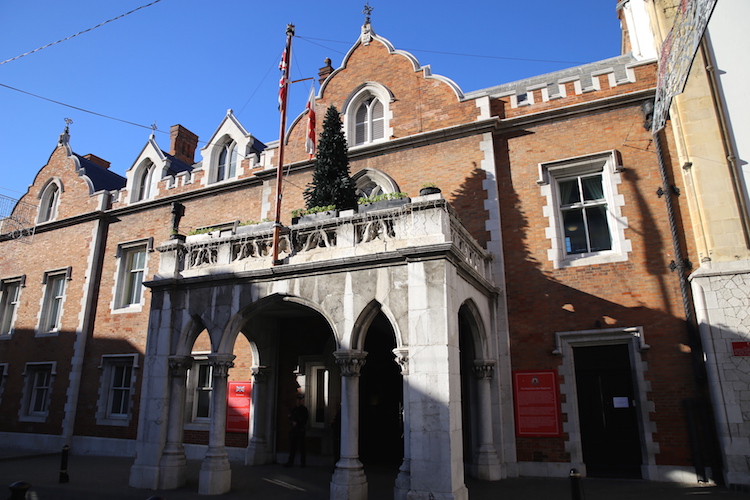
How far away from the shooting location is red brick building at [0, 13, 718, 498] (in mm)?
8703

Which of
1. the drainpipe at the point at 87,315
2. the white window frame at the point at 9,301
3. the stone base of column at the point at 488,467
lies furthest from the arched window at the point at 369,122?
the white window frame at the point at 9,301

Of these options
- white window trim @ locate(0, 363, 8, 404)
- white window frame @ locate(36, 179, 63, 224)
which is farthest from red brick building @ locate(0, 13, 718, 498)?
white window frame @ locate(36, 179, 63, 224)

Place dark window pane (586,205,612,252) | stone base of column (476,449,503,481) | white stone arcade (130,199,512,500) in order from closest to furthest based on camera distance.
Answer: white stone arcade (130,199,512,500), stone base of column (476,449,503,481), dark window pane (586,205,612,252)

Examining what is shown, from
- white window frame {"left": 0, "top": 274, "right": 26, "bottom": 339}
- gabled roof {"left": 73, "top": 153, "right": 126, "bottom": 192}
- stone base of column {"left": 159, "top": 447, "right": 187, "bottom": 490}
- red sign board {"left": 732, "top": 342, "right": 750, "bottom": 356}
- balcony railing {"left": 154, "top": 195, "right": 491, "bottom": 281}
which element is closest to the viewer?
balcony railing {"left": 154, "top": 195, "right": 491, "bottom": 281}

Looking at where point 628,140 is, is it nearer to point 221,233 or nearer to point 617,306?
point 617,306

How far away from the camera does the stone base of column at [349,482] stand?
7.98 meters

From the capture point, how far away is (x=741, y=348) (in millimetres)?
9320

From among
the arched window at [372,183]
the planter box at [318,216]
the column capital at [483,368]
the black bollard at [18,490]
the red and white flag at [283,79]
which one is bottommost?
the black bollard at [18,490]

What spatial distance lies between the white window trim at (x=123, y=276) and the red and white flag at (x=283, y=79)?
8.79 m

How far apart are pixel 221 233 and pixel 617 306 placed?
8895 millimetres

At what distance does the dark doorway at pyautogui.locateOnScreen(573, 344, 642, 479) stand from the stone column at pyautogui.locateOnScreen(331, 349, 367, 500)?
5.45 meters

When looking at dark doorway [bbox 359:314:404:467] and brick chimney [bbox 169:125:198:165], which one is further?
brick chimney [bbox 169:125:198:165]

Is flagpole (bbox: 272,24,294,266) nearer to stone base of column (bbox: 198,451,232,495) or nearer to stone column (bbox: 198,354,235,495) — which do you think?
stone column (bbox: 198,354,235,495)

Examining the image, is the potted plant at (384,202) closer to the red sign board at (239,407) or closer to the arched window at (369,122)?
the arched window at (369,122)
